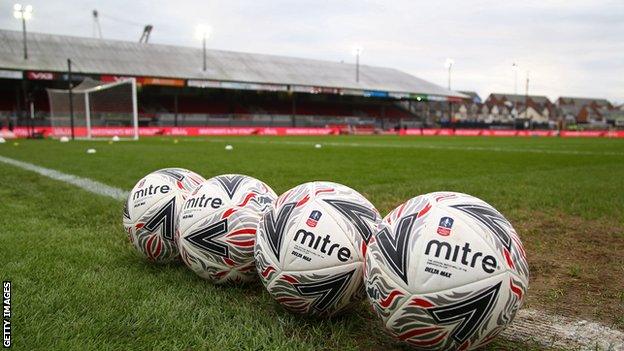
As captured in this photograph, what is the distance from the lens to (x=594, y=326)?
308cm

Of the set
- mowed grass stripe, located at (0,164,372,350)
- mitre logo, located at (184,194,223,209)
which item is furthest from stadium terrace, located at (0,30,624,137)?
mitre logo, located at (184,194,223,209)

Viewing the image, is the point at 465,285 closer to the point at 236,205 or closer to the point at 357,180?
the point at 236,205

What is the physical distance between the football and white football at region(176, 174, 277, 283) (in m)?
1.19

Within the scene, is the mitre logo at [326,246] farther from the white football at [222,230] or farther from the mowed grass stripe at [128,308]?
the white football at [222,230]

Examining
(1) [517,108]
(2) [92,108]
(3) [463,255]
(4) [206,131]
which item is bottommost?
(4) [206,131]

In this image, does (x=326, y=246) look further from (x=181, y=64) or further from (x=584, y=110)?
(x=584, y=110)

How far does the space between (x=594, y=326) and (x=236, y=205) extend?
2391 mm

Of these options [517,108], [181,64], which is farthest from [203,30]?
[517,108]

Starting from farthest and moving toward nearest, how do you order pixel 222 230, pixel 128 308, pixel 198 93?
pixel 198 93 < pixel 222 230 < pixel 128 308

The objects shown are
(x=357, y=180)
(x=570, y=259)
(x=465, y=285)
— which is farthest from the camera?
(x=357, y=180)

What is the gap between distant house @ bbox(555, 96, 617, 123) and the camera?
126 meters

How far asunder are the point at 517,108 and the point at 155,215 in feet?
451

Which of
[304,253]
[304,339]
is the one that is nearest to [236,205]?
[304,253]

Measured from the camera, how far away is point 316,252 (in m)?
3.01
